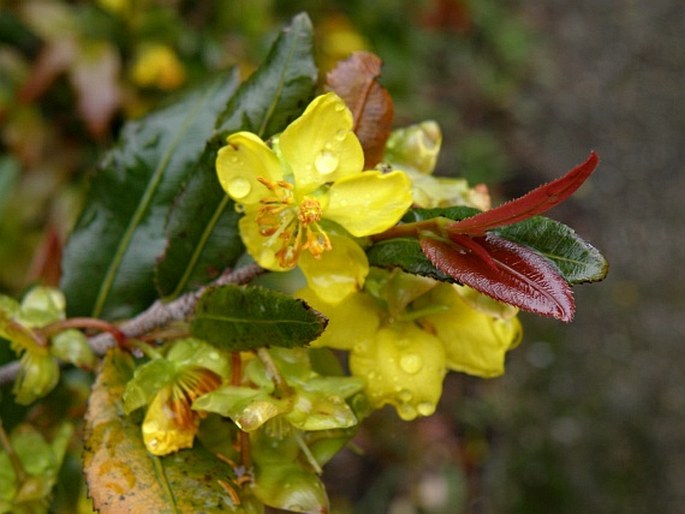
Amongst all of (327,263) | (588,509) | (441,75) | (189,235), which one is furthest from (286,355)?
(441,75)

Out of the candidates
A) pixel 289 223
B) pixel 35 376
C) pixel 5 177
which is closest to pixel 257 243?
pixel 289 223

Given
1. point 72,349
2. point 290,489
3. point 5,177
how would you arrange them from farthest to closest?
point 5,177 < point 72,349 < point 290,489

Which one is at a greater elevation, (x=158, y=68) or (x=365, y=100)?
(x=365, y=100)

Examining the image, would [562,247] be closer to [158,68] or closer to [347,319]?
[347,319]

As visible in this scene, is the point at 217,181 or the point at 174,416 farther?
the point at 217,181

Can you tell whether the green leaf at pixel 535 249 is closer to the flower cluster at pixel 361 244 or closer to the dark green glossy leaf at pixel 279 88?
the flower cluster at pixel 361 244

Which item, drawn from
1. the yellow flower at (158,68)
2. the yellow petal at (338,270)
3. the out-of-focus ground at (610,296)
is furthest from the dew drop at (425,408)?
the out-of-focus ground at (610,296)

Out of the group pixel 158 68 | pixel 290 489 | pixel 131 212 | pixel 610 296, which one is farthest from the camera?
pixel 610 296
